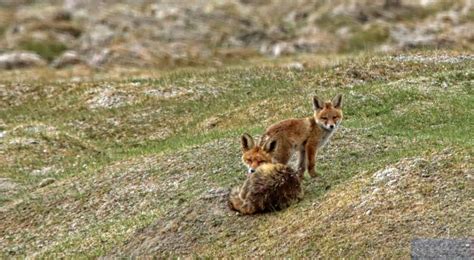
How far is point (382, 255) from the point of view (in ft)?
52.3

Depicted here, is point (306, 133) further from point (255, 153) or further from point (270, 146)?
point (255, 153)

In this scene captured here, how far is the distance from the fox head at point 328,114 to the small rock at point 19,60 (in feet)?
229

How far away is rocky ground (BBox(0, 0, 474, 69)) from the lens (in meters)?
92.0

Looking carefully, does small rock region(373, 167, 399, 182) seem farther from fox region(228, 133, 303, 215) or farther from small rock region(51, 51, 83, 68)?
small rock region(51, 51, 83, 68)

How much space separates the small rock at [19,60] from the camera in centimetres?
8781

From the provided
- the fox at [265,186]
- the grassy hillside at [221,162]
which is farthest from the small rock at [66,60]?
the fox at [265,186]

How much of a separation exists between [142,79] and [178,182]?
1766 cm

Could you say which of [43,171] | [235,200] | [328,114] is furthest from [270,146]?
[43,171]

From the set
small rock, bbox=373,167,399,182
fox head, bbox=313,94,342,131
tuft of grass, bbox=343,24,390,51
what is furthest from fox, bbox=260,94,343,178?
tuft of grass, bbox=343,24,390,51

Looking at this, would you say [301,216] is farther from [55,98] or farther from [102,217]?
[55,98]

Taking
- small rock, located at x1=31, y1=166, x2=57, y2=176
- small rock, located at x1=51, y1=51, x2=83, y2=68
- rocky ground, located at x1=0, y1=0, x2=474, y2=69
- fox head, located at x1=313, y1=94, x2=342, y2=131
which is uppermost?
fox head, located at x1=313, y1=94, x2=342, y2=131

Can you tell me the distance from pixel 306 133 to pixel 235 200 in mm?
2193

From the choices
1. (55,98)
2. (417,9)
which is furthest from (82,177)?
(417,9)

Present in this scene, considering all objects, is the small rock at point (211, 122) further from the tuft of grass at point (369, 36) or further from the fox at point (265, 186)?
the tuft of grass at point (369, 36)
